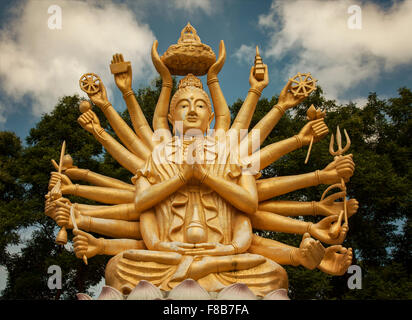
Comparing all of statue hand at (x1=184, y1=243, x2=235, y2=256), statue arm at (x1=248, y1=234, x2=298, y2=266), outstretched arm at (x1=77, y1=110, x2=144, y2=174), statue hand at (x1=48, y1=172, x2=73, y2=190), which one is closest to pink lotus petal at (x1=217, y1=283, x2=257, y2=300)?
statue hand at (x1=184, y1=243, x2=235, y2=256)

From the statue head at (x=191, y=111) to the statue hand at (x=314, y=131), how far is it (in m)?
1.57

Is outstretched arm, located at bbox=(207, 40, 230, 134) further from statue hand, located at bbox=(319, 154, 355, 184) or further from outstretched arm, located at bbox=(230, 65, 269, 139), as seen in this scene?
statue hand, located at bbox=(319, 154, 355, 184)

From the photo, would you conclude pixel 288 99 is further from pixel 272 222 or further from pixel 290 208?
pixel 272 222

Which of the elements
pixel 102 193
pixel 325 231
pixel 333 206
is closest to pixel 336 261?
pixel 325 231

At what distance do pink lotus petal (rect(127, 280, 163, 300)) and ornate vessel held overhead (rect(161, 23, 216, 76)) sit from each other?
4.16 meters

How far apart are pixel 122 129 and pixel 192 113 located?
1255 millimetres

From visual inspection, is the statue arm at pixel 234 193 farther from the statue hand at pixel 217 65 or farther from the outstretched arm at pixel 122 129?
the statue hand at pixel 217 65

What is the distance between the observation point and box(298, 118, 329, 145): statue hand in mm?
7738

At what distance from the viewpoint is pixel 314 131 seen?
7.75 metres

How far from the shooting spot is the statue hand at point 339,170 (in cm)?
711

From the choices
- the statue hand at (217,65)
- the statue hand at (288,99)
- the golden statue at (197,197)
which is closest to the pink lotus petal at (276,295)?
the golden statue at (197,197)

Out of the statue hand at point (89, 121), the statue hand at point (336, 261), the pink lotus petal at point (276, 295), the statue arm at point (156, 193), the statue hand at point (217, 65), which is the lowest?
the pink lotus petal at point (276, 295)

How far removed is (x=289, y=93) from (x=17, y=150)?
9.69m
